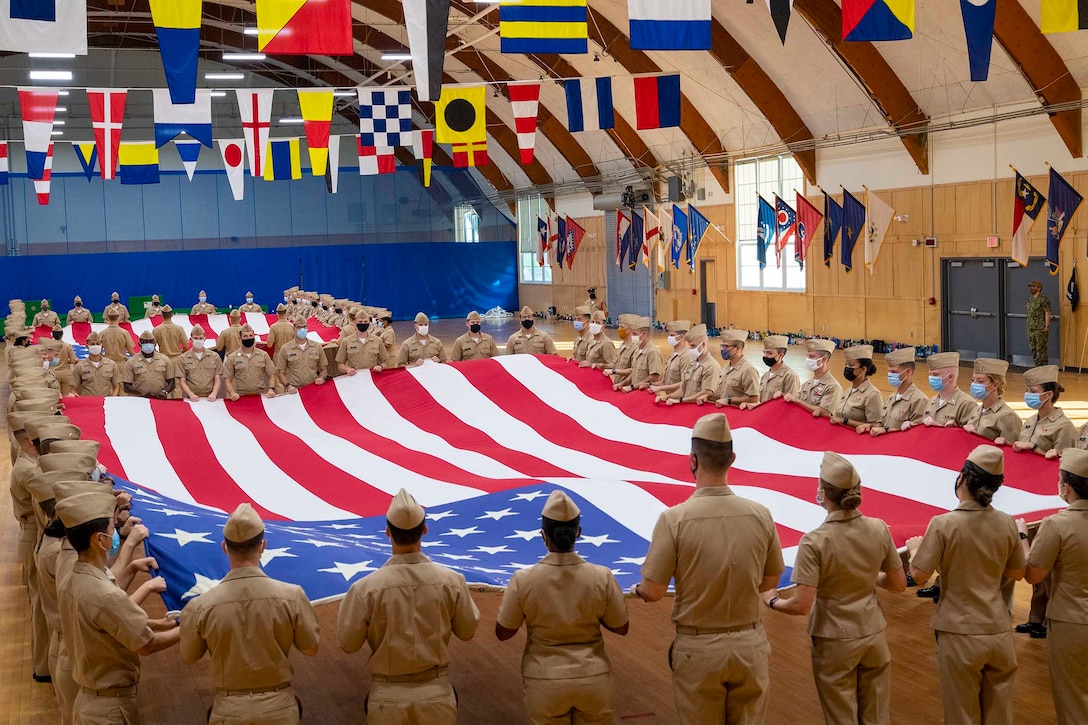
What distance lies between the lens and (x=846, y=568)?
363 cm

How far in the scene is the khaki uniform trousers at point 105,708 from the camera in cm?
347

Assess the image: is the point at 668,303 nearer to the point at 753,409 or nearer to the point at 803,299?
the point at 803,299

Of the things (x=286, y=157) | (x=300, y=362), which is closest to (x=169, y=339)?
(x=300, y=362)

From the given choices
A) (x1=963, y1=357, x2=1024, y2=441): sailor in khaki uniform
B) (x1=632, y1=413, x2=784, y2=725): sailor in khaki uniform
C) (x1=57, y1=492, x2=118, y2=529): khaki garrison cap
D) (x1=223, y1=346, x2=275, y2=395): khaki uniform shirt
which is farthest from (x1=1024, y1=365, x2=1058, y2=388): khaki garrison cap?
(x1=223, y1=346, x2=275, y2=395): khaki uniform shirt

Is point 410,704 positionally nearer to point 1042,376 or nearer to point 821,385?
point 1042,376

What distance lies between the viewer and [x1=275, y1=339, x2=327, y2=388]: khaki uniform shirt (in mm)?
9922

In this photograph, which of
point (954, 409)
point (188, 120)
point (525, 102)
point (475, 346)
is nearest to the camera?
point (954, 409)

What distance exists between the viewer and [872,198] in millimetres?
16812

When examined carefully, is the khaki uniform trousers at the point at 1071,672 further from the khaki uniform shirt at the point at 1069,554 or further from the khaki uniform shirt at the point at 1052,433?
the khaki uniform shirt at the point at 1052,433

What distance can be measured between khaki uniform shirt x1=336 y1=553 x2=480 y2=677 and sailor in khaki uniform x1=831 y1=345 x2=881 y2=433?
3.95m

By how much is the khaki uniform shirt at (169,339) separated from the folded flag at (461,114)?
170 inches

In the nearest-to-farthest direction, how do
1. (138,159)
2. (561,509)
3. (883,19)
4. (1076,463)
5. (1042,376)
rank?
(561,509) → (1076,463) → (1042,376) → (883,19) → (138,159)

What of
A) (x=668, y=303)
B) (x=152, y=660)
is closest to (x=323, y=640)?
(x=152, y=660)

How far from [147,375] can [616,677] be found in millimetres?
6452
